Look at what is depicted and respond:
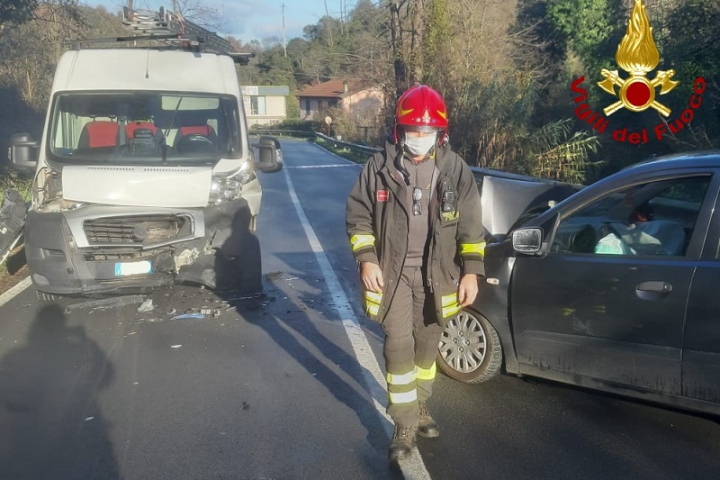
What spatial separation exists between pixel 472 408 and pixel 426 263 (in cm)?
130

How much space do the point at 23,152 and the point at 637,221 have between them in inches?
238

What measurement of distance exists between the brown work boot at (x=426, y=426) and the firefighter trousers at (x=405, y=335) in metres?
0.21

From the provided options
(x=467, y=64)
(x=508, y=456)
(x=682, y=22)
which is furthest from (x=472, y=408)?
(x=467, y=64)

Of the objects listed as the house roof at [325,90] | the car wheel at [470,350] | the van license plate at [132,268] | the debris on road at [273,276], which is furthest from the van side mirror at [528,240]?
the house roof at [325,90]

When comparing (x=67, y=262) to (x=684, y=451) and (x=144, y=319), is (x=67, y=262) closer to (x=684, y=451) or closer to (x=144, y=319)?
(x=144, y=319)

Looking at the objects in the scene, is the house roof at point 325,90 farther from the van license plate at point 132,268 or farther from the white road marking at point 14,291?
the van license plate at point 132,268

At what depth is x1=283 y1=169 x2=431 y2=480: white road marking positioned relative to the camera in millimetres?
4246

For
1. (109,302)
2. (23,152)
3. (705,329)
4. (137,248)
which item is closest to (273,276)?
(109,302)

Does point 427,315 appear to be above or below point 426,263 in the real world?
below

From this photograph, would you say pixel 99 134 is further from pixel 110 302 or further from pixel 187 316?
pixel 187 316

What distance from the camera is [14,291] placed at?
873 centimetres

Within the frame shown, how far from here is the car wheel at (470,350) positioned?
210 inches

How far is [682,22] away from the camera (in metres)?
15.1

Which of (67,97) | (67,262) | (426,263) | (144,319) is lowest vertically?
(144,319)
